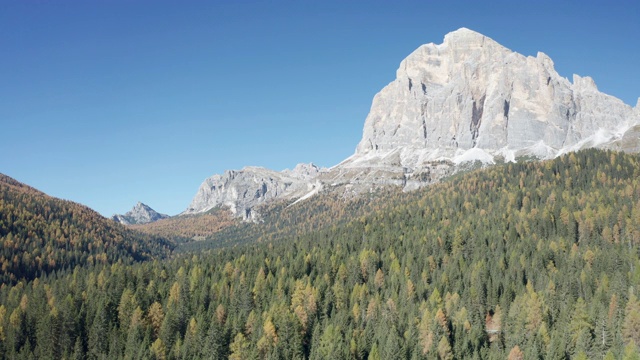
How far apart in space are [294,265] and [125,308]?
44.1 meters

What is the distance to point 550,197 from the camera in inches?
6186

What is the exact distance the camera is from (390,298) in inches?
4122

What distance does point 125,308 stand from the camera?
346ft

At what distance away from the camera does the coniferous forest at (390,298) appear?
3376 inches

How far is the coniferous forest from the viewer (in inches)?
3376

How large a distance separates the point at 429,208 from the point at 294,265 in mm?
73613

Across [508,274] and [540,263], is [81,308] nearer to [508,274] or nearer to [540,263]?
[508,274]

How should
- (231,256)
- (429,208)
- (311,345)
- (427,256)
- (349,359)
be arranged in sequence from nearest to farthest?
1. (349,359)
2. (311,345)
3. (427,256)
4. (231,256)
5. (429,208)

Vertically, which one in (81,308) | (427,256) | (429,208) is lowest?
(81,308)

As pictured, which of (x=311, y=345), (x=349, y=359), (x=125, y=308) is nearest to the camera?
(x=349, y=359)

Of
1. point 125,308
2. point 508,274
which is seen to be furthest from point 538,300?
point 125,308

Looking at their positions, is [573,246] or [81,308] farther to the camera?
[573,246]

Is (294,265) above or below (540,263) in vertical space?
below

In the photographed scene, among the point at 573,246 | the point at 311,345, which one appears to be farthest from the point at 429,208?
the point at 311,345
